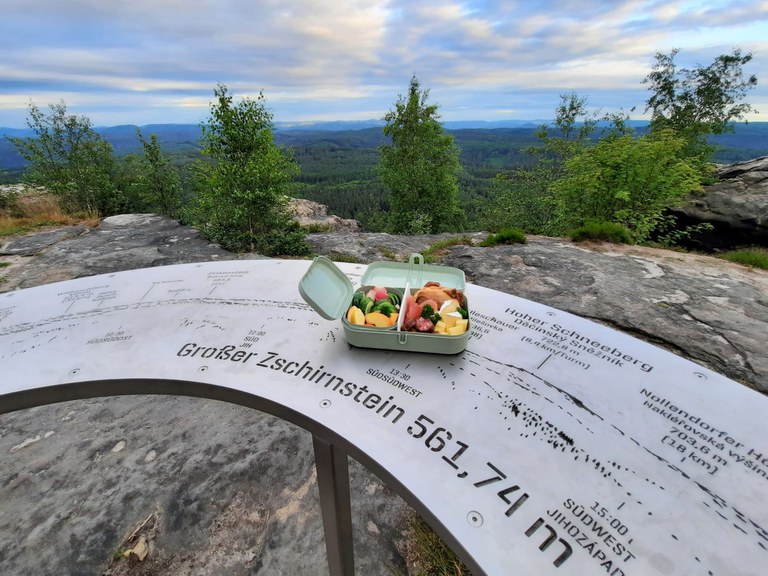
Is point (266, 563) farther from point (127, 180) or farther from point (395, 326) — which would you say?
point (127, 180)

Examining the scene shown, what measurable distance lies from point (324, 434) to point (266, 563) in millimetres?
1782

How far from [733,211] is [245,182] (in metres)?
11.7

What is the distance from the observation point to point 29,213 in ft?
37.6

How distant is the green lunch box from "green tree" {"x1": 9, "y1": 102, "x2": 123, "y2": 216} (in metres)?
16.2

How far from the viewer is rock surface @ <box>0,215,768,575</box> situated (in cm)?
251

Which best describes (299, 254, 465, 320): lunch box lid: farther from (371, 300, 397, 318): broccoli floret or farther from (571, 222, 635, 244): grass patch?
(571, 222, 635, 244): grass patch

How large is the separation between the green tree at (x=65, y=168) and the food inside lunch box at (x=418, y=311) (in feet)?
54.1

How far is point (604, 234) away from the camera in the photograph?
7145 millimetres

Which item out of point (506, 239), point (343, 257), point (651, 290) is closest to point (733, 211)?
point (506, 239)

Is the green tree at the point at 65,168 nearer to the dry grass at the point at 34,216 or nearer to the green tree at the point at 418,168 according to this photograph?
the dry grass at the point at 34,216

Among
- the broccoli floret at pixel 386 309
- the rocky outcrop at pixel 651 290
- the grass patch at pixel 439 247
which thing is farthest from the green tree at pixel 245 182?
the broccoli floret at pixel 386 309

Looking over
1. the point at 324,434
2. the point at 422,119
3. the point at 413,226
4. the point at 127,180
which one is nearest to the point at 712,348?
the point at 324,434

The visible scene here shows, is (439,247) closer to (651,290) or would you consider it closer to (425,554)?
(651,290)

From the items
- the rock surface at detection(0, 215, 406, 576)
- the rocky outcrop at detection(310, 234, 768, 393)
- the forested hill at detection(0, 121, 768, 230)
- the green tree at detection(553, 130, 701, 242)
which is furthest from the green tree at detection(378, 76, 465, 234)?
the rock surface at detection(0, 215, 406, 576)
